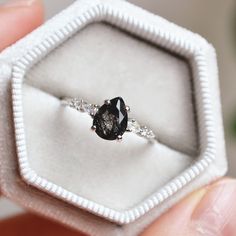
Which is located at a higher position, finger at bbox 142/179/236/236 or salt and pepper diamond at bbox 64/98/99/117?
salt and pepper diamond at bbox 64/98/99/117

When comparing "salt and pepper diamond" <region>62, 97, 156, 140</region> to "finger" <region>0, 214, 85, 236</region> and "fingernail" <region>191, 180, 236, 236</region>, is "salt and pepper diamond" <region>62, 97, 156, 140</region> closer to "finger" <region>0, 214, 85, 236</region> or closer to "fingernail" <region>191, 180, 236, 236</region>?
"fingernail" <region>191, 180, 236, 236</region>

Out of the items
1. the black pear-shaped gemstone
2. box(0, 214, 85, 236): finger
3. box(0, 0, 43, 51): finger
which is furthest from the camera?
→ box(0, 214, 85, 236): finger

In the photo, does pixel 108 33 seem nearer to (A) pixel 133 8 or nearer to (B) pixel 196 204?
(A) pixel 133 8

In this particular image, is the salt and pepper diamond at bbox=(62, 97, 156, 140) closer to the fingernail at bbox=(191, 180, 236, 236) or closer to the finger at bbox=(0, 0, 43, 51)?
the fingernail at bbox=(191, 180, 236, 236)

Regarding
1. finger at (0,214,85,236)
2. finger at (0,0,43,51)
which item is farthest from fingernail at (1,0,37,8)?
finger at (0,214,85,236)

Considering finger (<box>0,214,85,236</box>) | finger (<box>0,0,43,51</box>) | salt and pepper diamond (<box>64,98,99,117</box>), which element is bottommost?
finger (<box>0,214,85,236</box>)

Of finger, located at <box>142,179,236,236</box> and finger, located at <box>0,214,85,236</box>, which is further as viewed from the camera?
finger, located at <box>0,214,85,236</box>

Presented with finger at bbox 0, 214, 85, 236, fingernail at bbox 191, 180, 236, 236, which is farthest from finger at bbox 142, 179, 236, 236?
finger at bbox 0, 214, 85, 236

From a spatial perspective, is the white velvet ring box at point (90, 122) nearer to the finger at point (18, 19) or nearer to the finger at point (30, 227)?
the finger at point (18, 19)

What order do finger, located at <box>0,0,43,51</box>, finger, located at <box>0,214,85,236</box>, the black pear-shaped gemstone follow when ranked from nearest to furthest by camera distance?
the black pear-shaped gemstone
finger, located at <box>0,0,43,51</box>
finger, located at <box>0,214,85,236</box>
